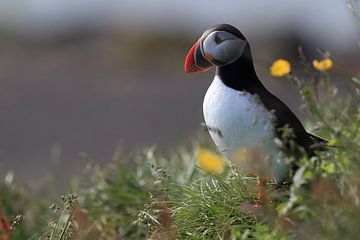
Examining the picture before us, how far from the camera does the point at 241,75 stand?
150 inches

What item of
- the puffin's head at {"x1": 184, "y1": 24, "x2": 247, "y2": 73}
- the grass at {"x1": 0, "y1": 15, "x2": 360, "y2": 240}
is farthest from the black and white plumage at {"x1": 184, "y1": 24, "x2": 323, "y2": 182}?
the grass at {"x1": 0, "y1": 15, "x2": 360, "y2": 240}

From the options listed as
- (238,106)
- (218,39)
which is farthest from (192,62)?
(238,106)

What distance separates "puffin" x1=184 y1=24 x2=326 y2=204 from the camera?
3645mm

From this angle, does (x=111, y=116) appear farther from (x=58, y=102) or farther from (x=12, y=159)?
(x=12, y=159)

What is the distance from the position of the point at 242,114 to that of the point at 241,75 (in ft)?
0.73

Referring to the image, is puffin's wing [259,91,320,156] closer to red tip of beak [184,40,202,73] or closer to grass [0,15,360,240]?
grass [0,15,360,240]

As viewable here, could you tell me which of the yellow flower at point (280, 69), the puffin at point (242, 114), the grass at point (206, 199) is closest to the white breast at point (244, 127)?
the puffin at point (242, 114)

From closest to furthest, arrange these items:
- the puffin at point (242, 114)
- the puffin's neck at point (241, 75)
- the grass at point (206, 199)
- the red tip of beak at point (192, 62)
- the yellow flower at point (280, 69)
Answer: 1. the grass at point (206, 199)
2. the puffin at point (242, 114)
3. the puffin's neck at point (241, 75)
4. the red tip of beak at point (192, 62)
5. the yellow flower at point (280, 69)

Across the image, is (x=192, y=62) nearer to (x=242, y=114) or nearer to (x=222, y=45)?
(x=222, y=45)

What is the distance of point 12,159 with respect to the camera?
10156mm

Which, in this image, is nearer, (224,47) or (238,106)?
(238,106)

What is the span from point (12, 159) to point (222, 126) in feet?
22.1

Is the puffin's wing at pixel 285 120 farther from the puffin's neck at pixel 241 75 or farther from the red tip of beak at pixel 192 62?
the red tip of beak at pixel 192 62

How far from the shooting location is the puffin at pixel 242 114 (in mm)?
3645
